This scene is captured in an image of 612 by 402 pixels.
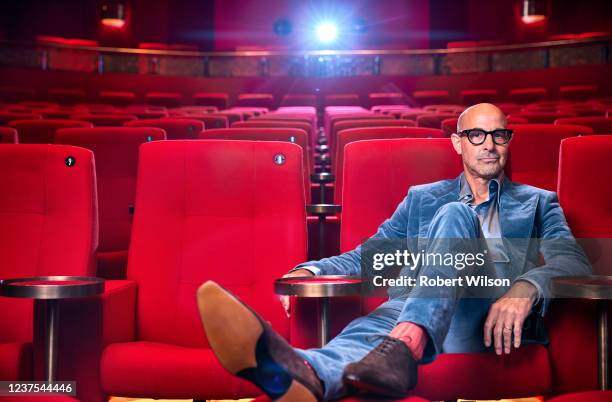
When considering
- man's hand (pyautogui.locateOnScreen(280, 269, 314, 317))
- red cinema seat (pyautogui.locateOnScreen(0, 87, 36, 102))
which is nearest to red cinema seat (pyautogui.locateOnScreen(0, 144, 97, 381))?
man's hand (pyautogui.locateOnScreen(280, 269, 314, 317))

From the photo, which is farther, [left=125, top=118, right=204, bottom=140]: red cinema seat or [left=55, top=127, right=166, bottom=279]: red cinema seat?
[left=125, top=118, right=204, bottom=140]: red cinema seat

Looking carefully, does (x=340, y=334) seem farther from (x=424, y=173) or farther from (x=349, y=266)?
(x=424, y=173)

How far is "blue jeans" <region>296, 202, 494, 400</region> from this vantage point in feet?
4.28

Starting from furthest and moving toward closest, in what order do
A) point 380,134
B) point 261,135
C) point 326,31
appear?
point 326,31 < point 261,135 < point 380,134

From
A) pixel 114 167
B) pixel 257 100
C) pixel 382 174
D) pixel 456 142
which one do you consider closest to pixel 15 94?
pixel 257 100

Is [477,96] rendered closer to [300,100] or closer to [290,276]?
[300,100]

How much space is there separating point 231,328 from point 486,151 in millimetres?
798

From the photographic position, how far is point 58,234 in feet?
6.02

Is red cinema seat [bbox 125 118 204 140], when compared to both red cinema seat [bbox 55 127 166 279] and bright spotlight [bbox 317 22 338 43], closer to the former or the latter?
red cinema seat [bbox 55 127 166 279]

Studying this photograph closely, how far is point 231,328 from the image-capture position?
1.17 m

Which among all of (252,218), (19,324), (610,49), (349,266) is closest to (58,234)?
(19,324)

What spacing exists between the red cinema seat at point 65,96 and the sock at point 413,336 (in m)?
7.56

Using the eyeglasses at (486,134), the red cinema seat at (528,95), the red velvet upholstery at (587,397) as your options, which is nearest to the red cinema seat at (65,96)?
the red cinema seat at (528,95)

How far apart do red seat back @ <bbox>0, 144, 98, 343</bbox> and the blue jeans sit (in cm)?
67
